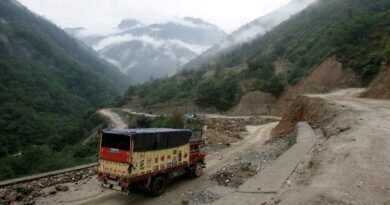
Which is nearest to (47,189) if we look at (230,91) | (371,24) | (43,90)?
(230,91)

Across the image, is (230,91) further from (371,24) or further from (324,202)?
(324,202)

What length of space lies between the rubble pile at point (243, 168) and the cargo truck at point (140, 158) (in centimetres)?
253

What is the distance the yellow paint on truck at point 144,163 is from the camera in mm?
13102

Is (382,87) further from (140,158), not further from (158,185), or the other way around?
(140,158)

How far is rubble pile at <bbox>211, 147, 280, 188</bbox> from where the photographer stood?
54.6 feet

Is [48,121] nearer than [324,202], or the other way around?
[324,202]

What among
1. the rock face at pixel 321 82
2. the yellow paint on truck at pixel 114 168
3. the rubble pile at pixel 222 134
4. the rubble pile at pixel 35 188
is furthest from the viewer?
the rock face at pixel 321 82

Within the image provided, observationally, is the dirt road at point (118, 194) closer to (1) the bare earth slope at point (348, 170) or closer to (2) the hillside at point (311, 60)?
(1) the bare earth slope at point (348, 170)

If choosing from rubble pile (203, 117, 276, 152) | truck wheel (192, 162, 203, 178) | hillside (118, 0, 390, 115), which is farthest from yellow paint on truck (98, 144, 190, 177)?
hillside (118, 0, 390, 115)

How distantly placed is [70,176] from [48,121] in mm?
77639

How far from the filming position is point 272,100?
6184cm

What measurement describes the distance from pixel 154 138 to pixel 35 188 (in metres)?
6.19

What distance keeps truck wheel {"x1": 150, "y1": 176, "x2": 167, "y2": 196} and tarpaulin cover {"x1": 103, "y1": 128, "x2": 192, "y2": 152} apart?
137 centimetres

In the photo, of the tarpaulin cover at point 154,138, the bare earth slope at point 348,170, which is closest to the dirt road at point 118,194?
the tarpaulin cover at point 154,138
